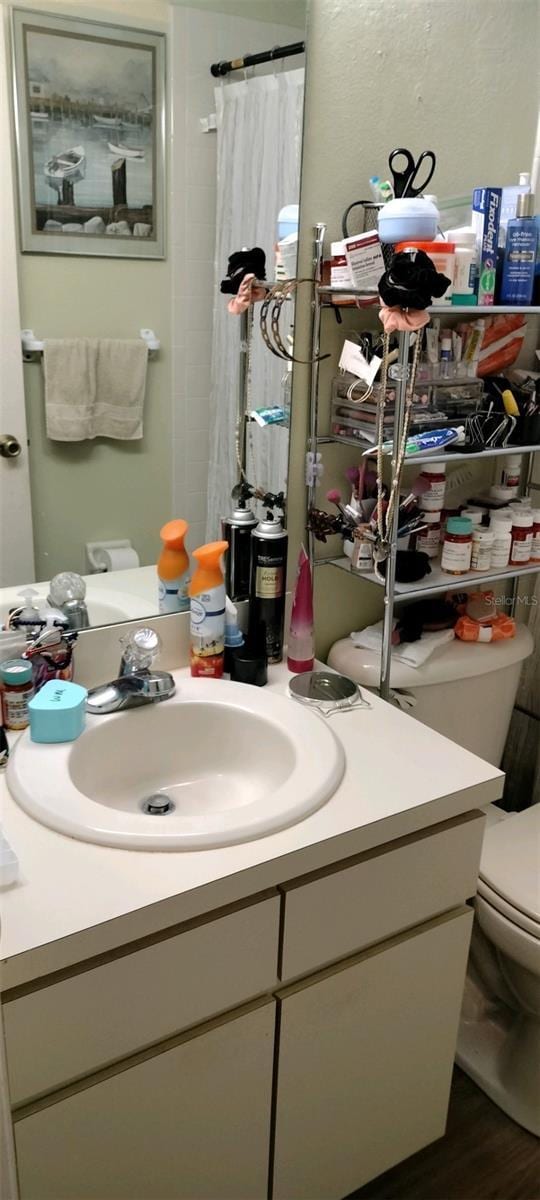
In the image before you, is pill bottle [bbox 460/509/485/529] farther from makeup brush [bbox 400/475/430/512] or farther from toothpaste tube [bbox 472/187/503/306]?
toothpaste tube [bbox 472/187/503/306]

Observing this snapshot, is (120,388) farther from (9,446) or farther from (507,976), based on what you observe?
(507,976)

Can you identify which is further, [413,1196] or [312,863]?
[413,1196]

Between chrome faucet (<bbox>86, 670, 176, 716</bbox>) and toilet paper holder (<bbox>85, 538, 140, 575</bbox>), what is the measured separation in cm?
18

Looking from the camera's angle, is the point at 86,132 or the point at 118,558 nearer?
the point at 86,132

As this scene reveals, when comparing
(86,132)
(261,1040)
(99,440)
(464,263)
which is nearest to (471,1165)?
(261,1040)

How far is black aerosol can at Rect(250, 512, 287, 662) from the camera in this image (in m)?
1.43

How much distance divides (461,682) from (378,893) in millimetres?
559

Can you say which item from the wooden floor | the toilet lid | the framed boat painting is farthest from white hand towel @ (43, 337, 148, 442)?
the wooden floor

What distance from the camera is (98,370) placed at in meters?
1.28

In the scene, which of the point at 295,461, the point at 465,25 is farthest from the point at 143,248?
the point at 465,25

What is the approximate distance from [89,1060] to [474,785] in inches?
22.8

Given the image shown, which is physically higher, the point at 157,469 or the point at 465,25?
the point at 465,25

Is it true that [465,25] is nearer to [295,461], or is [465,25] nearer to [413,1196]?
[295,461]

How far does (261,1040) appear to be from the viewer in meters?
1.12
